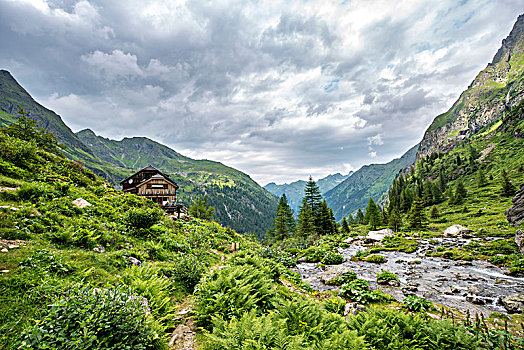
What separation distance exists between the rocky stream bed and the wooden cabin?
29.4 m

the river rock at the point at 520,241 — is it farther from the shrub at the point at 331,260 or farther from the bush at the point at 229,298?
the bush at the point at 229,298

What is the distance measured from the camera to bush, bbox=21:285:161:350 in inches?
131

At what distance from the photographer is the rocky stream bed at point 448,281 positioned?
35.6 feet

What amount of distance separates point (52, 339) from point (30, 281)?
294 centimetres

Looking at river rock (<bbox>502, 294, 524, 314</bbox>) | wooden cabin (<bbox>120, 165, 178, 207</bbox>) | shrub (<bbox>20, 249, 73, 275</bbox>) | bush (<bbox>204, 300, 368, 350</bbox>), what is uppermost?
wooden cabin (<bbox>120, 165, 178, 207</bbox>)

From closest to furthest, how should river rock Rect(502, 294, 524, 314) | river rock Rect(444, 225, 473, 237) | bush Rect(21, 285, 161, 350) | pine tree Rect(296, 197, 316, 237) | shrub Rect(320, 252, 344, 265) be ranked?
1. bush Rect(21, 285, 161, 350)
2. river rock Rect(502, 294, 524, 314)
3. shrub Rect(320, 252, 344, 265)
4. river rock Rect(444, 225, 473, 237)
5. pine tree Rect(296, 197, 316, 237)

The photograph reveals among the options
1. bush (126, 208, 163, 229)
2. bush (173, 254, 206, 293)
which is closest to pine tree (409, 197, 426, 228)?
bush (173, 254, 206, 293)

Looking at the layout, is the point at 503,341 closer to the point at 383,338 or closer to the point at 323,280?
the point at 383,338

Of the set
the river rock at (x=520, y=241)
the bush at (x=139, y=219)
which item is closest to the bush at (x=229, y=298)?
the bush at (x=139, y=219)

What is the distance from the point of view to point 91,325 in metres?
3.68

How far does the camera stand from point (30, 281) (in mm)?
5133

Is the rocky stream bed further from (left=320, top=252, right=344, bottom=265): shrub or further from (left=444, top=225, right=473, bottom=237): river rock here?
(left=444, top=225, right=473, bottom=237): river rock

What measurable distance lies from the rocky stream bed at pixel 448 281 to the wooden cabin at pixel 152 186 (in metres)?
29.4

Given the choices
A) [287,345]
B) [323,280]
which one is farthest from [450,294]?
[287,345]
